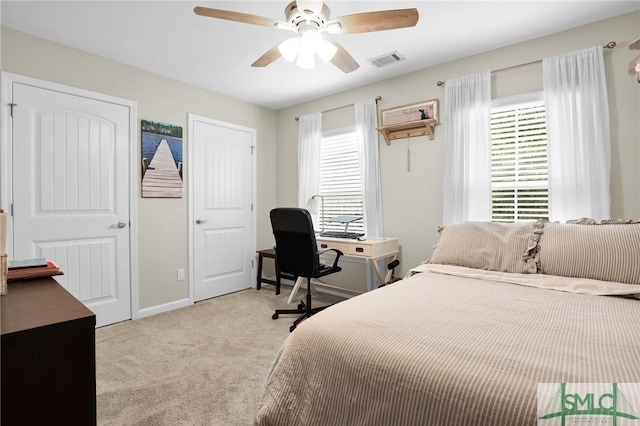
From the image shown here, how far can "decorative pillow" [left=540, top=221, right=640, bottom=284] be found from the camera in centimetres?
181

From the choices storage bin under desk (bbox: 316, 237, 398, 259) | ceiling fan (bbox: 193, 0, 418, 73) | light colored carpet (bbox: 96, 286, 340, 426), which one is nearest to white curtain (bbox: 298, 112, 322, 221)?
storage bin under desk (bbox: 316, 237, 398, 259)

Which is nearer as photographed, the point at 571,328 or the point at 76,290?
the point at 571,328

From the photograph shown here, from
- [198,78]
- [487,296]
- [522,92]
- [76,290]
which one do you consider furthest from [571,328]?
[198,78]

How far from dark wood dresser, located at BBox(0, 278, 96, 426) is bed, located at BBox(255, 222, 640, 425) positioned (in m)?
0.70

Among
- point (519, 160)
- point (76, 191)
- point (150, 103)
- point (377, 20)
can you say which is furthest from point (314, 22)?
point (76, 191)

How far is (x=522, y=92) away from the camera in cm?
274

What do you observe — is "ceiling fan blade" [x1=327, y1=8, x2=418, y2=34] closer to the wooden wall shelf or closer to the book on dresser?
the wooden wall shelf

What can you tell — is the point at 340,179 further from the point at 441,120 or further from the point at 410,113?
the point at 441,120

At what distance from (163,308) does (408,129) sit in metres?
3.25

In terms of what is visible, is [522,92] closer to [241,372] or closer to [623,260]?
[623,260]

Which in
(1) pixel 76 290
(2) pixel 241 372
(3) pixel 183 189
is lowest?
(2) pixel 241 372

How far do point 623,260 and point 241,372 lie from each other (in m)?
2.43

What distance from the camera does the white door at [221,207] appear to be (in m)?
3.76

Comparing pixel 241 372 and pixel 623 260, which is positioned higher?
pixel 623 260
